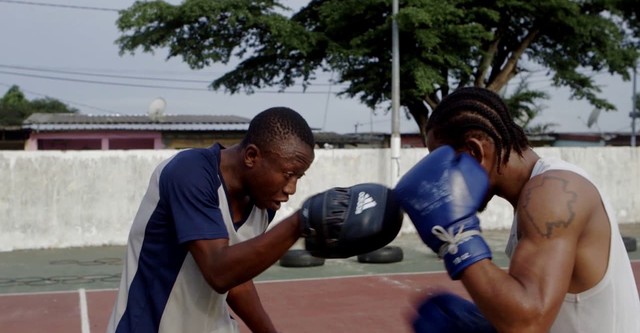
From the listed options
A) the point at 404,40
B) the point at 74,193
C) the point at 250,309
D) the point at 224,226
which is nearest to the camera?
the point at 224,226

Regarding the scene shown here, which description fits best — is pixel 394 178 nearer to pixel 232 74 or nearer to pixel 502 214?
pixel 502 214

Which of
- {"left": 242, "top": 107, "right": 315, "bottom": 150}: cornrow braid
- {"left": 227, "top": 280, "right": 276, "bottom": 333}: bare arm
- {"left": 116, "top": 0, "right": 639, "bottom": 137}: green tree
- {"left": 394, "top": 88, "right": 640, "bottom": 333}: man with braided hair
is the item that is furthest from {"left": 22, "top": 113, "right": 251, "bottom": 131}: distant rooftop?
{"left": 394, "top": 88, "right": 640, "bottom": 333}: man with braided hair

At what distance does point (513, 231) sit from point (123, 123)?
2738 cm

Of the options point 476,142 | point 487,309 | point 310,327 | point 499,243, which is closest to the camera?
point 487,309

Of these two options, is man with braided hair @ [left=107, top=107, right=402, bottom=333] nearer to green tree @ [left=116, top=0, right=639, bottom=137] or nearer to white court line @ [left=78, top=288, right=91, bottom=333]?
white court line @ [left=78, top=288, right=91, bottom=333]

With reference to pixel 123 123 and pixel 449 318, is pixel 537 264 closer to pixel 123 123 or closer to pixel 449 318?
pixel 449 318

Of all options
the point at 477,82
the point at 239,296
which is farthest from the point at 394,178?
the point at 239,296

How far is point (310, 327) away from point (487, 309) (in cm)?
551

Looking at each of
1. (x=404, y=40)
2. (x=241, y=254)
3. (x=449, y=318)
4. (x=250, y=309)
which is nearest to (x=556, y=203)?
(x=449, y=318)

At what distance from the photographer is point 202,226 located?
2.52 m

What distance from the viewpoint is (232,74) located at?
22.6m

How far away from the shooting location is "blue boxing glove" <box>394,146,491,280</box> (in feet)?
6.84

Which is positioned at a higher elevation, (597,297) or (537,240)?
(537,240)

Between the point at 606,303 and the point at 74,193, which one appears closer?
the point at 606,303
